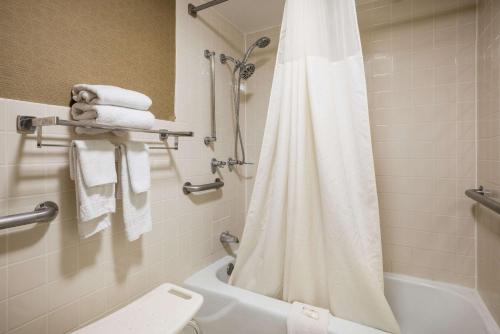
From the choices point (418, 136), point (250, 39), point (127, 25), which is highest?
point (250, 39)

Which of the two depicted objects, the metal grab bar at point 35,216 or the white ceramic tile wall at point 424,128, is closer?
the metal grab bar at point 35,216

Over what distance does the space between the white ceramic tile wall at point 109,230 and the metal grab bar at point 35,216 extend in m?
0.03

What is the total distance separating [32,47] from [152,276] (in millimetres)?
1081

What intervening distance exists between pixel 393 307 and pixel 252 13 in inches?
84.9

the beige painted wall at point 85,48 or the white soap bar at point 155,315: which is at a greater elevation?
the beige painted wall at point 85,48

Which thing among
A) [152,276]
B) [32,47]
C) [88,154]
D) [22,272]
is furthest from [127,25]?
[152,276]

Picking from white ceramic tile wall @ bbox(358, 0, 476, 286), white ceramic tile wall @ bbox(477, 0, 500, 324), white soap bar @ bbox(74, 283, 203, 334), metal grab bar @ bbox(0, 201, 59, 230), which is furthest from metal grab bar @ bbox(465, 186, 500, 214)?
metal grab bar @ bbox(0, 201, 59, 230)

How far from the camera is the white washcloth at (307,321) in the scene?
1012 mm

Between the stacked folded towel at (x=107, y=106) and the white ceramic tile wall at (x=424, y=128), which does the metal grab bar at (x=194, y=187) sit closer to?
the stacked folded towel at (x=107, y=106)

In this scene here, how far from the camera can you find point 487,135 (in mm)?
1285

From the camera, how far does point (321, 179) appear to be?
3.76 feet

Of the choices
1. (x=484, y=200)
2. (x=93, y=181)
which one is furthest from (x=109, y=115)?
(x=484, y=200)

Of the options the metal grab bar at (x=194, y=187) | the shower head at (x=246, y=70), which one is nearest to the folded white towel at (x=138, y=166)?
the metal grab bar at (x=194, y=187)

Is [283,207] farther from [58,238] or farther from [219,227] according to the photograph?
[58,238]
